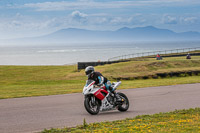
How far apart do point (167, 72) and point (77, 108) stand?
17.6m

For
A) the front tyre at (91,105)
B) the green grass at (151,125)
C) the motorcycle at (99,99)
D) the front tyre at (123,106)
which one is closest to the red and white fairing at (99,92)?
the motorcycle at (99,99)

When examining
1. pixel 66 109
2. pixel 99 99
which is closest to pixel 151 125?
pixel 99 99

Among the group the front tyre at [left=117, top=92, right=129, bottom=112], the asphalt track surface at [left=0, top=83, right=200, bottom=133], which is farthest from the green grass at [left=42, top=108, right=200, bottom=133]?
the front tyre at [left=117, top=92, right=129, bottom=112]

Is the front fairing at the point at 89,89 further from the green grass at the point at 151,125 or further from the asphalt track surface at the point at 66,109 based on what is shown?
the green grass at the point at 151,125

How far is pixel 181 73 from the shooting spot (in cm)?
2811

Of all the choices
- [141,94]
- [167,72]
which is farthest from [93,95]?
[167,72]

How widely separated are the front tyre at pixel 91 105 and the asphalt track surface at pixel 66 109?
0.61ft

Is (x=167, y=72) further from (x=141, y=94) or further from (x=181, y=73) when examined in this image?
(x=141, y=94)

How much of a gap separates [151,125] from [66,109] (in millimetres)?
4246

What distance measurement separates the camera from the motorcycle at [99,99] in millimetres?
10539

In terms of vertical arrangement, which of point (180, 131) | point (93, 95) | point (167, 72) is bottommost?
point (180, 131)

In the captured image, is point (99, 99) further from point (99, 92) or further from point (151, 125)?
point (151, 125)

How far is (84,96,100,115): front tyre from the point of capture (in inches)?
417

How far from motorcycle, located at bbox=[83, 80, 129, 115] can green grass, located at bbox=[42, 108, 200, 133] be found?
63.4 inches
